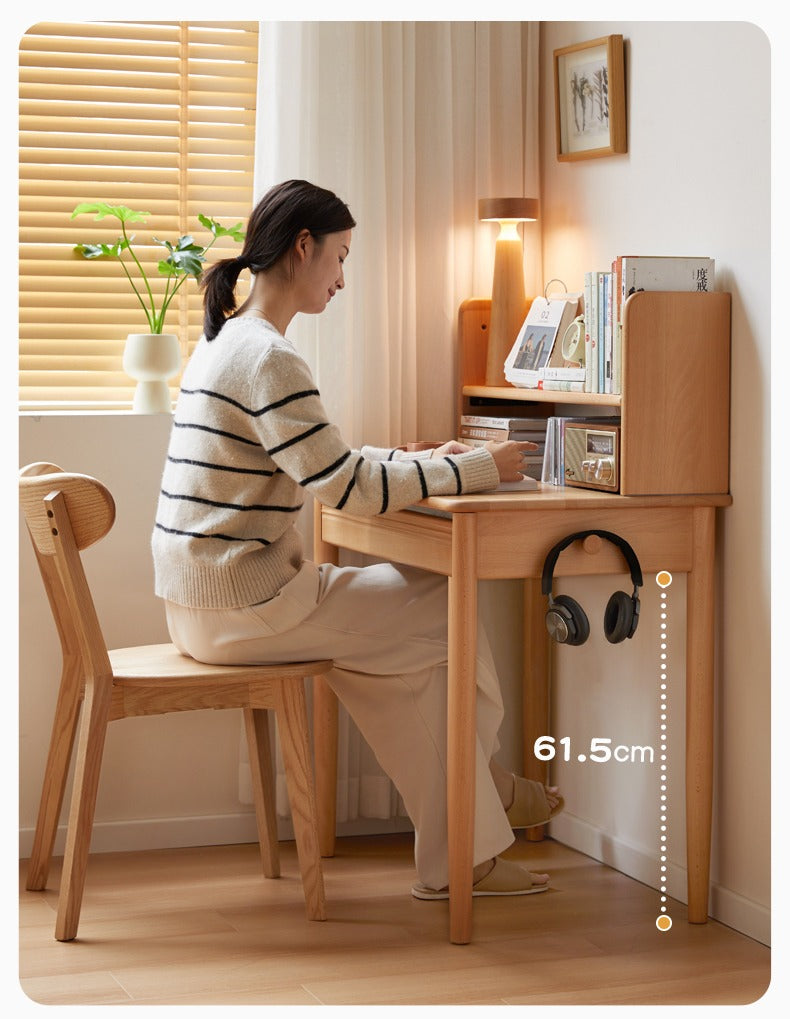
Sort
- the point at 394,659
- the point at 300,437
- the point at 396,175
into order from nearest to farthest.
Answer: the point at 300,437 < the point at 394,659 < the point at 396,175

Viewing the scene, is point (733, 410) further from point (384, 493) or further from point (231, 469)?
point (231, 469)

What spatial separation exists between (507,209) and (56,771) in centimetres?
137

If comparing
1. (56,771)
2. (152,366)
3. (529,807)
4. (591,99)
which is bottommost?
(529,807)

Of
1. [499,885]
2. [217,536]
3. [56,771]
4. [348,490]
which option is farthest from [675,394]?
[56,771]

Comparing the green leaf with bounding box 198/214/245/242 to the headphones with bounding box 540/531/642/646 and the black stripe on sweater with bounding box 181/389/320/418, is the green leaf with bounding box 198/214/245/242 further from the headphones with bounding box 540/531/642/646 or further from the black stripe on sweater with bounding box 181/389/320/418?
the headphones with bounding box 540/531/642/646

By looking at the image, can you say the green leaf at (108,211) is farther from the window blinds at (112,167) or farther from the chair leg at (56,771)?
the chair leg at (56,771)

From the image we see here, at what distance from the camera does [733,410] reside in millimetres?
2279

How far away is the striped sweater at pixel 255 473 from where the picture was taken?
7.14ft

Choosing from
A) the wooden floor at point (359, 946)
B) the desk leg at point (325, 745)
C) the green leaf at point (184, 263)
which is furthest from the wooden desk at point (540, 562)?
the green leaf at point (184, 263)

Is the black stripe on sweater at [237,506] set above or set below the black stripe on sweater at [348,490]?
below

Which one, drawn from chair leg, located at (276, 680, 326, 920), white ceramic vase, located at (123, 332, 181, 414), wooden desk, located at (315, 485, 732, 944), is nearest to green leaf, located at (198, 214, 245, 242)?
white ceramic vase, located at (123, 332, 181, 414)

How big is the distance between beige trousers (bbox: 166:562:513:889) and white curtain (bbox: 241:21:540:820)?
15.8 inches

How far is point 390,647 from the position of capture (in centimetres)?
237

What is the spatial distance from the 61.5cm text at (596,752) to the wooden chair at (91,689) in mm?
636
